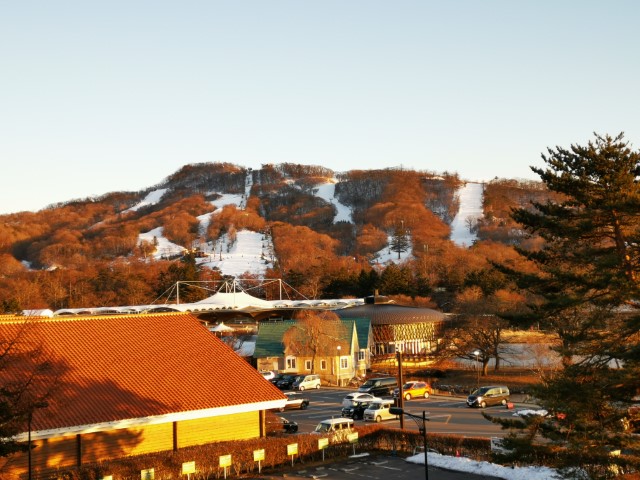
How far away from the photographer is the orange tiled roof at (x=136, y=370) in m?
19.0

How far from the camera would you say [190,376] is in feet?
70.9

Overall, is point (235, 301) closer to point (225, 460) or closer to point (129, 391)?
point (129, 391)

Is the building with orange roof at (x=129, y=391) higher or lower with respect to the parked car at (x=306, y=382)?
higher

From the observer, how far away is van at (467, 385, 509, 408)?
34812 millimetres

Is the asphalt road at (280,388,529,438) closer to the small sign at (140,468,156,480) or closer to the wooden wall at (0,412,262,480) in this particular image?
the wooden wall at (0,412,262,480)

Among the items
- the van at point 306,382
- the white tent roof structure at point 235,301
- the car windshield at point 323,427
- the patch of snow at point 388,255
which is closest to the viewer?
the car windshield at point 323,427

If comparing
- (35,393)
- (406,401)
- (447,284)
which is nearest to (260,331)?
(406,401)

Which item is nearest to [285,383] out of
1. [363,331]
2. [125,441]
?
[363,331]

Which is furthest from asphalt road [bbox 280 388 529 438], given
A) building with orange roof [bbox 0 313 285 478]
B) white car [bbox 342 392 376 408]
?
building with orange roof [bbox 0 313 285 478]

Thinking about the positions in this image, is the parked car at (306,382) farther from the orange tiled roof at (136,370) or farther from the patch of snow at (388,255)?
the patch of snow at (388,255)

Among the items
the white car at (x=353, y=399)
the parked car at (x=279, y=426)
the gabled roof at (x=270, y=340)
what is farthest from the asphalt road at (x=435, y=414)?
the gabled roof at (x=270, y=340)

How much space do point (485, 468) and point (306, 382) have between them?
78.6 feet

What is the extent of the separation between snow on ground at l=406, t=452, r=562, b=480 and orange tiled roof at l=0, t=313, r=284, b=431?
4.93 m

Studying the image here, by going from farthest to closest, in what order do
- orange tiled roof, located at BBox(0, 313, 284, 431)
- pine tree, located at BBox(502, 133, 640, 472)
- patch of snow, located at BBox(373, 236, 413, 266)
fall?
patch of snow, located at BBox(373, 236, 413, 266) < orange tiled roof, located at BBox(0, 313, 284, 431) < pine tree, located at BBox(502, 133, 640, 472)
